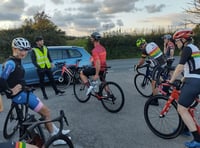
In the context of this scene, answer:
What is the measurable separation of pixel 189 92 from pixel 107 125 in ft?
6.97

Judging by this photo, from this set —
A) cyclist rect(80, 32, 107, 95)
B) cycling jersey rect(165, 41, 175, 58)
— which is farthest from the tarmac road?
cycling jersey rect(165, 41, 175, 58)

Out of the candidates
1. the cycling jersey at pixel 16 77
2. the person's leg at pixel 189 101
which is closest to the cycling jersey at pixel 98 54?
the cycling jersey at pixel 16 77

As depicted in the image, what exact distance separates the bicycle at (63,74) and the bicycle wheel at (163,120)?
5.60m

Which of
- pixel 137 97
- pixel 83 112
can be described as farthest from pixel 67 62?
pixel 83 112

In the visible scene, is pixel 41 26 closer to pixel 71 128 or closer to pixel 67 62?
pixel 67 62

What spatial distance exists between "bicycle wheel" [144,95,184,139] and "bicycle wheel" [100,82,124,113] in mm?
1418

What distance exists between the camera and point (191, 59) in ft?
14.8

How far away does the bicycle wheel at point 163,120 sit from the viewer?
5098 millimetres

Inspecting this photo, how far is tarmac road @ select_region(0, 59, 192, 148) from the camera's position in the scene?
16.6 feet

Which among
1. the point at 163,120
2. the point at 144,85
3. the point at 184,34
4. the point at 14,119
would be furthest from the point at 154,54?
the point at 14,119

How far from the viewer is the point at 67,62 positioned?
37.6ft

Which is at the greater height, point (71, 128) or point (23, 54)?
point (23, 54)

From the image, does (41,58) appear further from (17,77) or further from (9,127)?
(17,77)

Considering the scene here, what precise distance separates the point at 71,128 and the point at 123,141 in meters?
1.28
